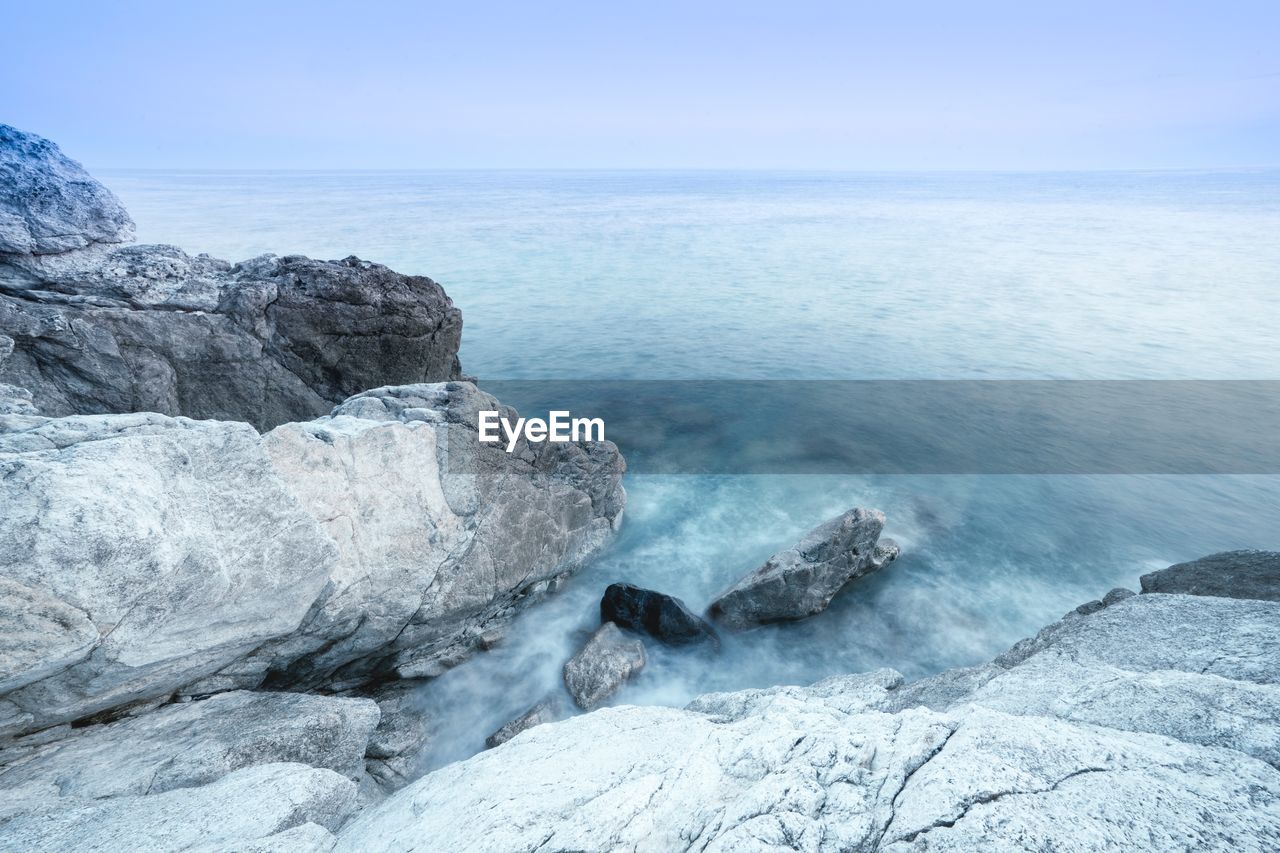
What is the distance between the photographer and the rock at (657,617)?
1066 cm

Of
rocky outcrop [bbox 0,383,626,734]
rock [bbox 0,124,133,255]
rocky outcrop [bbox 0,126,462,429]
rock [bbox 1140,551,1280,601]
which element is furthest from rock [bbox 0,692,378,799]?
rock [bbox 1140,551,1280,601]

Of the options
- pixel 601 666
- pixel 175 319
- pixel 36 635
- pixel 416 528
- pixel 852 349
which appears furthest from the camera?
pixel 852 349

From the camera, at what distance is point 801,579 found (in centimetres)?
1107

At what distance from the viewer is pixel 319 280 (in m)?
11.9

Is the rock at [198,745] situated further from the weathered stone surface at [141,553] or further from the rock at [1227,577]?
the rock at [1227,577]

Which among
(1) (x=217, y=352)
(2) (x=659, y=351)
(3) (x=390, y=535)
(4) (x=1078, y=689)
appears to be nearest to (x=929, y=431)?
(2) (x=659, y=351)

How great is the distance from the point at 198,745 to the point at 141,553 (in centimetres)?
196

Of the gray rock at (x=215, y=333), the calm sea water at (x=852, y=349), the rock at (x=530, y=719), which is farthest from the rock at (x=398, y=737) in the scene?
the gray rock at (x=215, y=333)

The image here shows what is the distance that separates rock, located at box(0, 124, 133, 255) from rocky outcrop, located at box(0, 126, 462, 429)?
2 centimetres

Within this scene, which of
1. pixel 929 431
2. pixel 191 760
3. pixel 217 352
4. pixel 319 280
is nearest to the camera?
pixel 191 760

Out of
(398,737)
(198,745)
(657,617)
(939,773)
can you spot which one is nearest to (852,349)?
(657,617)

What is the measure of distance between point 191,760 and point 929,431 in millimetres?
18435

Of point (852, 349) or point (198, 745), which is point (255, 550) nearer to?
point (198, 745)

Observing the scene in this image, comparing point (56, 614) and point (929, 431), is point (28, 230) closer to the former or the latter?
point (56, 614)
